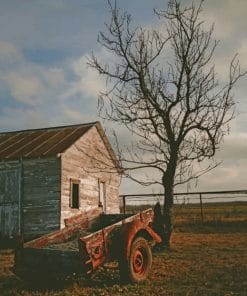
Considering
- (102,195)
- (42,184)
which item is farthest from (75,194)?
(102,195)

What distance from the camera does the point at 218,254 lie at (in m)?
12.3

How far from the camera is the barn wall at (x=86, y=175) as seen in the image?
17.8 meters

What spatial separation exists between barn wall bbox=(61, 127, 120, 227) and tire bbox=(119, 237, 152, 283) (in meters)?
7.81

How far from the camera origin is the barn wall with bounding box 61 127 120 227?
17.8 meters

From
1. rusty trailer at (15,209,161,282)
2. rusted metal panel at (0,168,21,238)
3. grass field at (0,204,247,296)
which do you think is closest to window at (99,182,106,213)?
rusted metal panel at (0,168,21,238)

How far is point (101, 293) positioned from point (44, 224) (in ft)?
33.1

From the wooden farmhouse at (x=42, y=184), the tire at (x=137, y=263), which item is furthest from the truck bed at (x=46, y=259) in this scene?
the wooden farmhouse at (x=42, y=184)

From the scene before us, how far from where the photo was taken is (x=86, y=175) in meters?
20.1

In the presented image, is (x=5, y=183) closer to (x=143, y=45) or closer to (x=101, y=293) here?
(x=143, y=45)

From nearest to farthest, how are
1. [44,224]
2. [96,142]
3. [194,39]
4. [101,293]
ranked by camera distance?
[101,293], [194,39], [44,224], [96,142]

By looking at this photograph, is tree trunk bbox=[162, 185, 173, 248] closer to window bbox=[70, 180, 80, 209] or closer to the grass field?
the grass field

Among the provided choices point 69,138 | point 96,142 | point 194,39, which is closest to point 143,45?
point 194,39

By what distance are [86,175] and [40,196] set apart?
3.31 m

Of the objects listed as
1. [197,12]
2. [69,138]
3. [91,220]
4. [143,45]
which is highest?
[197,12]
